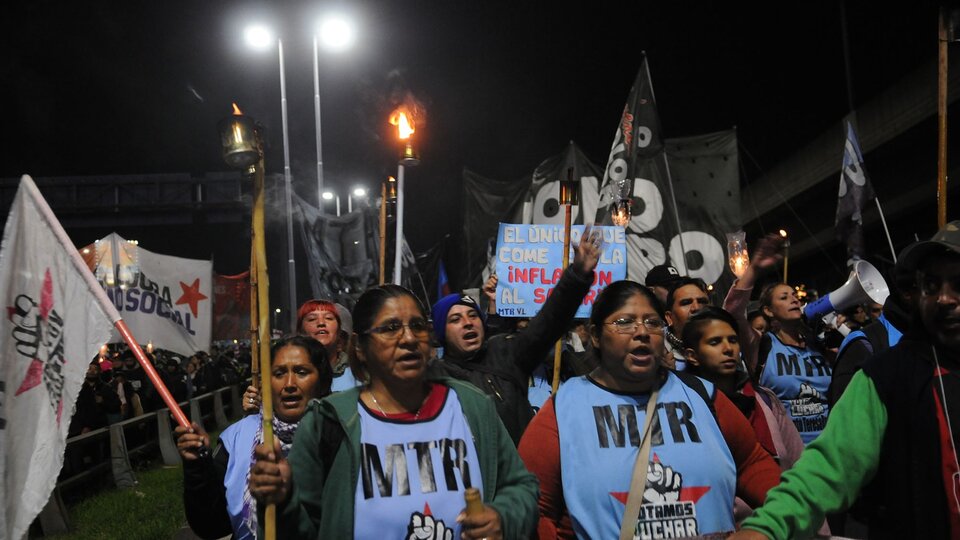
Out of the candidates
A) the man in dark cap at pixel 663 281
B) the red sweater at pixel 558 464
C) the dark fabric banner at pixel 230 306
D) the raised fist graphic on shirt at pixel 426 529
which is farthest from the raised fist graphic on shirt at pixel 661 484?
the dark fabric banner at pixel 230 306

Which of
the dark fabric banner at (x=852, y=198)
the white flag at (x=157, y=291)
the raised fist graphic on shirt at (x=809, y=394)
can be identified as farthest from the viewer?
the dark fabric banner at (x=852, y=198)

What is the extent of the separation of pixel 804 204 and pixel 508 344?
80.3 feet

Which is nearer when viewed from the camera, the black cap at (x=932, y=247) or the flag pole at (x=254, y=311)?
the black cap at (x=932, y=247)

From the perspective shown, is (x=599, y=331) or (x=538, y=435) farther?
(x=599, y=331)

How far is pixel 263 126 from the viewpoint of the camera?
8.27 feet

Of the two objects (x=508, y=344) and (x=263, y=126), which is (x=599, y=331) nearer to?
(x=508, y=344)

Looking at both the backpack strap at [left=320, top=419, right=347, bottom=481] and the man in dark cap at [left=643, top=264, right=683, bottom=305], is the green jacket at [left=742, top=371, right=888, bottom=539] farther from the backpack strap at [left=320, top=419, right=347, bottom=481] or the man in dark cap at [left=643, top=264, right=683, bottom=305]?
the man in dark cap at [left=643, top=264, right=683, bottom=305]

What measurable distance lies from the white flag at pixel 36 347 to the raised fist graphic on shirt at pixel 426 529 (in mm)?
1659

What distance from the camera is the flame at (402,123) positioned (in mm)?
5262

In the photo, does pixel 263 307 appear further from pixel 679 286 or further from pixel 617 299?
pixel 679 286

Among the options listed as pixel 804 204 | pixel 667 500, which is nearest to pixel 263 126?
pixel 667 500

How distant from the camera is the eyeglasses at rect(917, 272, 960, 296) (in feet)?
7.21

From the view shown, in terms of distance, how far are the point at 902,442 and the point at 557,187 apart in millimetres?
10203

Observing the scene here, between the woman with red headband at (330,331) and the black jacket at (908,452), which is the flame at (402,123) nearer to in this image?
the woman with red headband at (330,331)
